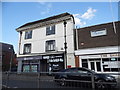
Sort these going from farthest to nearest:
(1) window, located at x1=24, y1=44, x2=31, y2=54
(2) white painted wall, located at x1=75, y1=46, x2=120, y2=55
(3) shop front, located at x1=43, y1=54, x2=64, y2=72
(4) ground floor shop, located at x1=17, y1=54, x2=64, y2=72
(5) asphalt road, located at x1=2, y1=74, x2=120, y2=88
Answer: (1) window, located at x1=24, y1=44, x2=31, y2=54, (4) ground floor shop, located at x1=17, y1=54, x2=64, y2=72, (3) shop front, located at x1=43, y1=54, x2=64, y2=72, (2) white painted wall, located at x1=75, y1=46, x2=120, y2=55, (5) asphalt road, located at x1=2, y1=74, x2=120, y2=88

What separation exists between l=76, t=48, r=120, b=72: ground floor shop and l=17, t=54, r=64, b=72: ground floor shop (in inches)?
132

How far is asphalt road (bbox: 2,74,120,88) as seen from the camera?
5211 mm

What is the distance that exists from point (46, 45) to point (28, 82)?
14.6m

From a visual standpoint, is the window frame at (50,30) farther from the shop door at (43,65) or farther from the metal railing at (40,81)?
the metal railing at (40,81)

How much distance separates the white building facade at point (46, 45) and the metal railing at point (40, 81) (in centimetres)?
1148

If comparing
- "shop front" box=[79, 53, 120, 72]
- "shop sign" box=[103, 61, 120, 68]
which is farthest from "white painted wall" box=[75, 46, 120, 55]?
"shop sign" box=[103, 61, 120, 68]

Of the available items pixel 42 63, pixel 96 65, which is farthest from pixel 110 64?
pixel 42 63

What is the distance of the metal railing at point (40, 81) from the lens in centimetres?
450

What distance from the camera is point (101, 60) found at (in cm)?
1566

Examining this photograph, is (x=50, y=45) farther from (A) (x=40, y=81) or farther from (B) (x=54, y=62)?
(A) (x=40, y=81)

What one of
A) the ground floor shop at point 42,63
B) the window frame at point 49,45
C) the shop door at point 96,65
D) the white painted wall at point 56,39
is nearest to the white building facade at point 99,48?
the shop door at point 96,65

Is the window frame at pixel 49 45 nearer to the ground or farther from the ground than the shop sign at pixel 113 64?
farther from the ground

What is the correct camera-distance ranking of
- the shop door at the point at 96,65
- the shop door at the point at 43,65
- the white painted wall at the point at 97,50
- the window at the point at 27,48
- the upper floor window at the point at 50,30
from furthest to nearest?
the window at the point at 27,48 → the upper floor window at the point at 50,30 → the shop door at the point at 43,65 → the shop door at the point at 96,65 → the white painted wall at the point at 97,50

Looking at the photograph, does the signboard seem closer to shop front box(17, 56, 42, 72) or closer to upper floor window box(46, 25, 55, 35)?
upper floor window box(46, 25, 55, 35)
